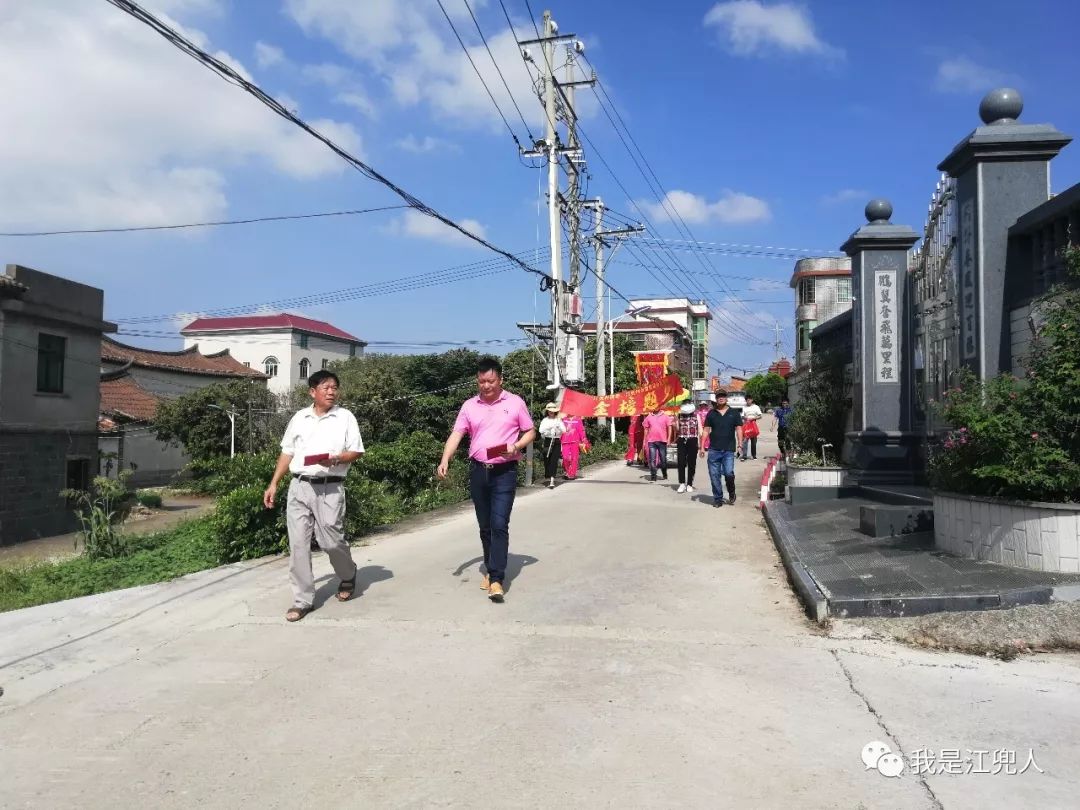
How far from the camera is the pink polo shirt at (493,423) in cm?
632

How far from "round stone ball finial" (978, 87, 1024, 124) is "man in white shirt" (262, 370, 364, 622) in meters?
6.77

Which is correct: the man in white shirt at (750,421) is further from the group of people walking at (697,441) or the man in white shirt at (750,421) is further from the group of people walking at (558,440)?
the group of people walking at (558,440)

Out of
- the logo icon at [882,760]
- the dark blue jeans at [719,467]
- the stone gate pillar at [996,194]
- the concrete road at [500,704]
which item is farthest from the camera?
the dark blue jeans at [719,467]

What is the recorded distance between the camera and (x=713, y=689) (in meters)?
4.20

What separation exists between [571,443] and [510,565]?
416 inches

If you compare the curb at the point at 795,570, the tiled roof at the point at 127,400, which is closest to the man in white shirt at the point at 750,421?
the curb at the point at 795,570

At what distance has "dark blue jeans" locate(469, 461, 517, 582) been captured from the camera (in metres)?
6.15

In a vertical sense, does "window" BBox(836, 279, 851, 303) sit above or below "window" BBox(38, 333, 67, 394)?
above

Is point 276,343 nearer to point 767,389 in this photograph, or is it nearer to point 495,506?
point 767,389

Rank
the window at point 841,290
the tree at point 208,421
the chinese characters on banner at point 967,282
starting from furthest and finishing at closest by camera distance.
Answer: the window at point 841,290
the tree at point 208,421
the chinese characters on banner at point 967,282

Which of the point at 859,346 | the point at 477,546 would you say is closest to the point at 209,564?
the point at 477,546

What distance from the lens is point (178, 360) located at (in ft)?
145

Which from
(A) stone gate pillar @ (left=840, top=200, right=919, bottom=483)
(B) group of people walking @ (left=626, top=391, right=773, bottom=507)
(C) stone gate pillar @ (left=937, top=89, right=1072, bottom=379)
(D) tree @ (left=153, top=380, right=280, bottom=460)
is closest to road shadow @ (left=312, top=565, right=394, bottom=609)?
(C) stone gate pillar @ (left=937, top=89, right=1072, bottom=379)

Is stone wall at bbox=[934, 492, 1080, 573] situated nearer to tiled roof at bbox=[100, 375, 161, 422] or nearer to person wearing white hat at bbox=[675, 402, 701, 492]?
person wearing white hat at bbox=[675, 402, 701, 492]
